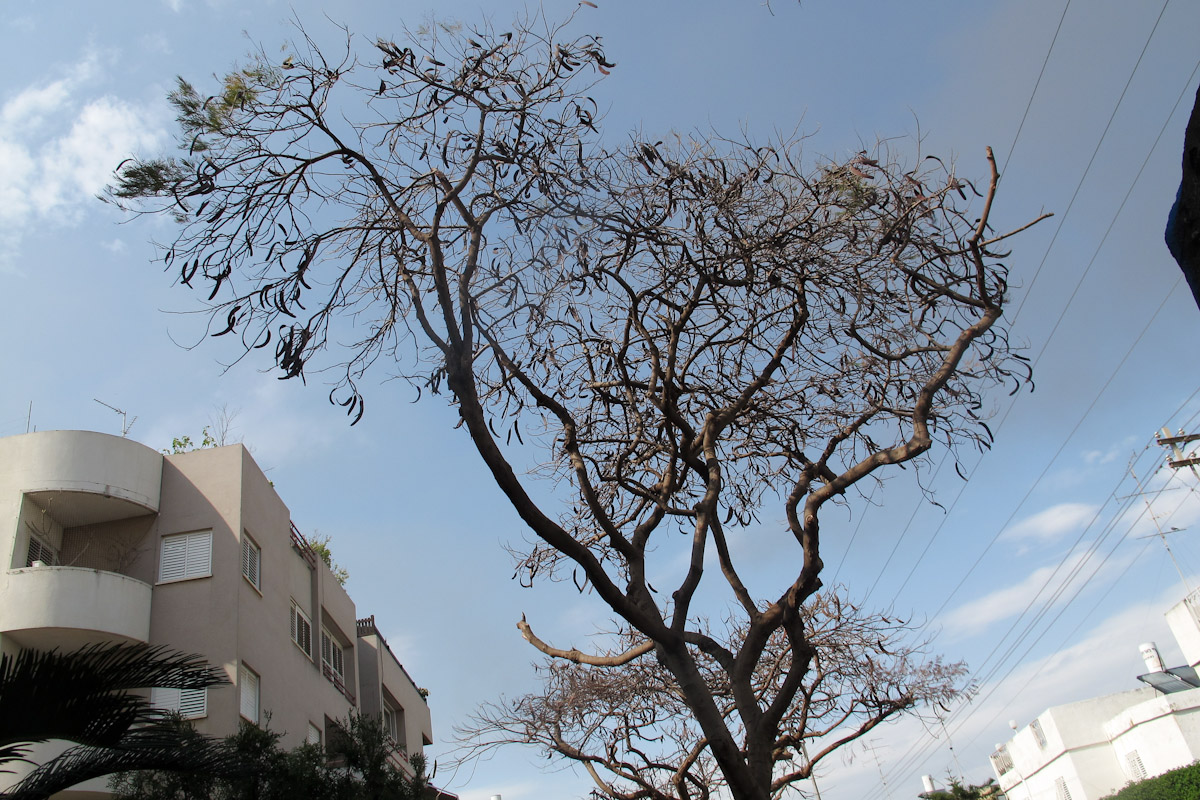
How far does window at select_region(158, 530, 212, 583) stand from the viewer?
17.8 m

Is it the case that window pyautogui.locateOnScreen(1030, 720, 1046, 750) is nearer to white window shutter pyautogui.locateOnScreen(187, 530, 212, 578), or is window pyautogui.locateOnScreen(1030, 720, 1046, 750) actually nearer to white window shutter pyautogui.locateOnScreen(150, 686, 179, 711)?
white window shutter pyautogui.locateOnScreen(187, 530, 212, 578)

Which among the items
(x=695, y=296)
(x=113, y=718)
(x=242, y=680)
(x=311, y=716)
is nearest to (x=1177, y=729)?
(x=311, y=716)

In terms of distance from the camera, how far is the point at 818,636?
46.4 feet

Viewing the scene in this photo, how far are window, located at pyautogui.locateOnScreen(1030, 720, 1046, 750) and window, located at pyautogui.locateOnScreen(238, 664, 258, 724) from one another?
42248mm

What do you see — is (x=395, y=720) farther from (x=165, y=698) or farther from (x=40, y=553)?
(x=40, y=553)

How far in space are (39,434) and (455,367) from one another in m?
14.1

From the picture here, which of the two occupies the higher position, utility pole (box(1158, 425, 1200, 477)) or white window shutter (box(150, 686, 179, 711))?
utility pole (box(1158, 425, 1200, 477))

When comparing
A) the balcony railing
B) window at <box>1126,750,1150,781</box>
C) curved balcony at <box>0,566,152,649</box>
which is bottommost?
window at <box>1126,750,1150,781</box>

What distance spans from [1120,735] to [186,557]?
40.6 metres

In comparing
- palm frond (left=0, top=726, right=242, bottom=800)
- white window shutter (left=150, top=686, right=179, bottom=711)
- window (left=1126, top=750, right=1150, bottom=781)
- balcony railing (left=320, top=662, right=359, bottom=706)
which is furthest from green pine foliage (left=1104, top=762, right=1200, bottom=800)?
palm frond (left=0, top=726, right=242, bottom=800)

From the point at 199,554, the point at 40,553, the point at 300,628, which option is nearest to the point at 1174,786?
the point at 300,628

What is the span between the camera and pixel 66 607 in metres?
16.0

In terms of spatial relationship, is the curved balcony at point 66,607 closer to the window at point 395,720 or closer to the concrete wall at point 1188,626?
the window at point 395,720

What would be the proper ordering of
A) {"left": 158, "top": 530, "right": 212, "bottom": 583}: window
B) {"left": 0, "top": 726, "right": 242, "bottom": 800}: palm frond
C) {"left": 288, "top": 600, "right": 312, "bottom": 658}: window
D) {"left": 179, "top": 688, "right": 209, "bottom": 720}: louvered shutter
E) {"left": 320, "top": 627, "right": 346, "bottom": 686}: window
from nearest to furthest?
1. {"left": 0, "top": 726, "right": 242, "bottom": 800}: palm frond
2. {"left": 179, "top": 688, "right": 209, "bottom": 720}: louvered shutter
3. {"left": 158, "top": 530, "right": 212, "bottom": 583}: window
4. {"left": 288, "top": 600, "right": 312, "bottom": 658}: window
5. {"left": 320, "top": 627, "right": 346, "bottom": 686}: window
